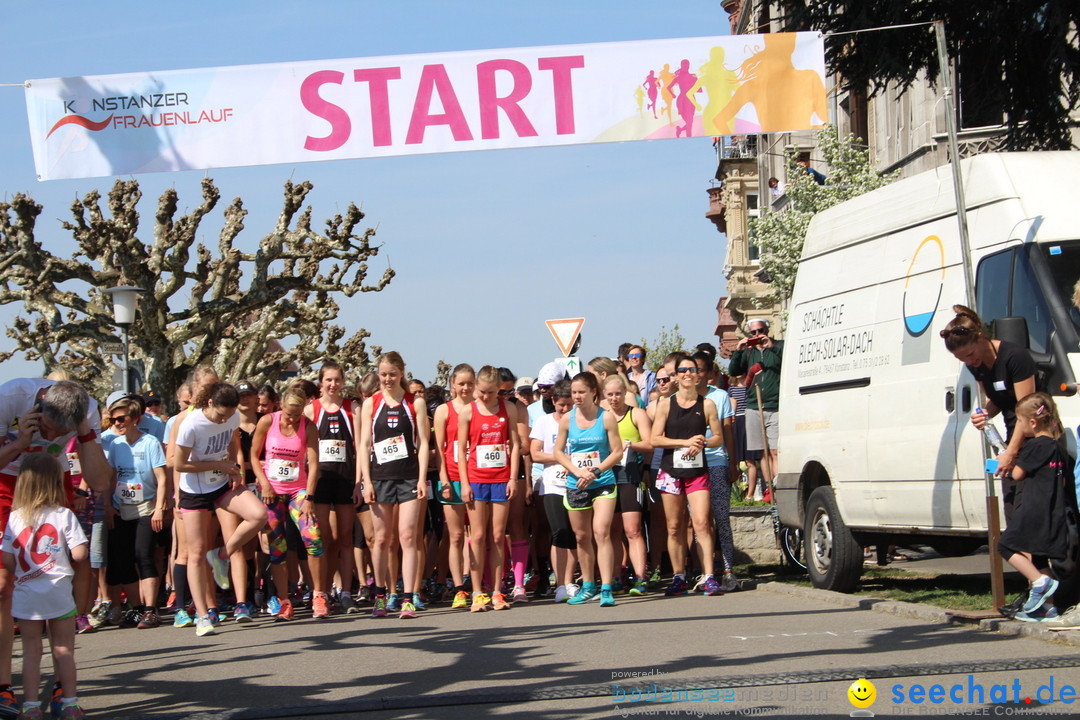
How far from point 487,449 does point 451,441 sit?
35 centimetres

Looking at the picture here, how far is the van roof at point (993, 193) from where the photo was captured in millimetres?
8641

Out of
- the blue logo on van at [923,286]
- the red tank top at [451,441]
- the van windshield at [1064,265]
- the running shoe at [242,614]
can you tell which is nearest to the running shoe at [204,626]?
the running shoe at [242,614]

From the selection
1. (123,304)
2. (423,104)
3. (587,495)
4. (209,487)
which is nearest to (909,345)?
(587,495)

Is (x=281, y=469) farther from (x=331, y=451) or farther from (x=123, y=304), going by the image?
(x=123, y=304)

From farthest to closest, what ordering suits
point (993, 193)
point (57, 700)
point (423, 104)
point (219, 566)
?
point (219, 566) < point (423, 104) < point (993, 193) < point (57, 700)

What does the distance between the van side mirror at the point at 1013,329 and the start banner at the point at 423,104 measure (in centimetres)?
363

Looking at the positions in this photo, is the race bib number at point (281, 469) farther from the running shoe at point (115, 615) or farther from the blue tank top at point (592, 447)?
the blue tank top at point (592, 447)

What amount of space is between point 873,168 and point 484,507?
23.7 meters

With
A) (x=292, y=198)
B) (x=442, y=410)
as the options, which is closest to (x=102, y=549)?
(x=442, y=410)

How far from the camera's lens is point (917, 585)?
11.7 m

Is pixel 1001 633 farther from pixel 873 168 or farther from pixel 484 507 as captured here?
pixel 873 168

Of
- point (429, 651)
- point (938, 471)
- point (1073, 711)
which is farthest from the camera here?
point (938, 471)

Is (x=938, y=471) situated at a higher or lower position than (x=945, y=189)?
lower

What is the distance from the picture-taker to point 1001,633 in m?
7.88
